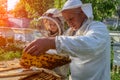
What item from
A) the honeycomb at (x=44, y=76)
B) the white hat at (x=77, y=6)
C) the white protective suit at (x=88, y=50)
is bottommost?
the honeycomb at (x=44, y=76)

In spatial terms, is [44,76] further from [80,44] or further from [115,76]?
[115,76]

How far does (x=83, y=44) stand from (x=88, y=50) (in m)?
0.07

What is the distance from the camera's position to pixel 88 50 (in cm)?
204

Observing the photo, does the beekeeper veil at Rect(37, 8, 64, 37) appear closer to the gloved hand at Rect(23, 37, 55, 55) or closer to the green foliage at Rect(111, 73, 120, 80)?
the gloved hand at Rect(23, 37, 55, 55)

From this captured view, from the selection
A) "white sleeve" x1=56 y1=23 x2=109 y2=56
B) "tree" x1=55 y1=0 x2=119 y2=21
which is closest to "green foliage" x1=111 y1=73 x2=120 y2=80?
"tree" x1=55 y1=0 x2=119 y2=21

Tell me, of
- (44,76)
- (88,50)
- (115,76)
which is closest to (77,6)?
(88,50)

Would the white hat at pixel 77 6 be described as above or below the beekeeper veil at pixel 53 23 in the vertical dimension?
above

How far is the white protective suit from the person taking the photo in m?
2.00

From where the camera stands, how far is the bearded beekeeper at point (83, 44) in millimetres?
1986

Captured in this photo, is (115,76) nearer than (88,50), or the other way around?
(88,50)

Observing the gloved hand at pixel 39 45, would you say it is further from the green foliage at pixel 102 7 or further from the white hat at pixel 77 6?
the green foliage at pixel 102 7

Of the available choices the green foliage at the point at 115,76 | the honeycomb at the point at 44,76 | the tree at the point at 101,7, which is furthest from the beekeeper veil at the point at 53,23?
A: the tree at the point at 101,7

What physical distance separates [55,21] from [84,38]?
3.33 ft

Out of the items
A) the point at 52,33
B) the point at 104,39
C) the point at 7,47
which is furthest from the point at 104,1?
the point at 104,39
